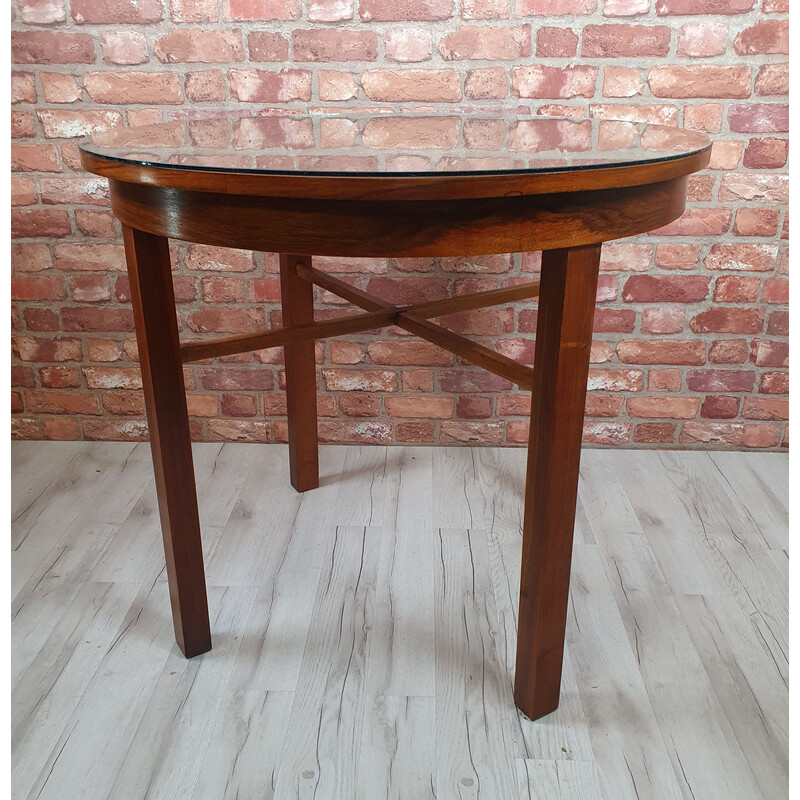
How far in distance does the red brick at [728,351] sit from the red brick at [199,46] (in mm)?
1354

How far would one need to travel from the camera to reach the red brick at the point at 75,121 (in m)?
1.98

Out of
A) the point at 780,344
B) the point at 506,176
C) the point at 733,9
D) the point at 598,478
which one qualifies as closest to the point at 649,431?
the point at 598,478

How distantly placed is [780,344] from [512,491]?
0.78m

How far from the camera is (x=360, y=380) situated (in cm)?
221

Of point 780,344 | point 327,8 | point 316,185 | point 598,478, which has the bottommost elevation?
point 598,478

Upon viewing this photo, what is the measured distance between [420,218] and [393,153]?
0.23 metres

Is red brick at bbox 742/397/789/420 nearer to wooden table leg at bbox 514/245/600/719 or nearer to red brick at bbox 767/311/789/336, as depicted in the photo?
red brick at bbox 767/311/789/336

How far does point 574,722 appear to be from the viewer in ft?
4.34

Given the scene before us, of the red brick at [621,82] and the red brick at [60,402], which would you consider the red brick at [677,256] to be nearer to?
the red brick at [621,82]

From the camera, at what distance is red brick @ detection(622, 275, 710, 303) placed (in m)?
2.07

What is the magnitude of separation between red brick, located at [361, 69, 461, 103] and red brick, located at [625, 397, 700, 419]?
90cm

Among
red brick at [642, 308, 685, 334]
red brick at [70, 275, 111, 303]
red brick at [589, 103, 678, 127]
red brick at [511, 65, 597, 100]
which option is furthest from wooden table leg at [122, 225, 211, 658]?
red brick at [642, 308, 685, 334]

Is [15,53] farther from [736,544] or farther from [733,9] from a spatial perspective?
[736,544]

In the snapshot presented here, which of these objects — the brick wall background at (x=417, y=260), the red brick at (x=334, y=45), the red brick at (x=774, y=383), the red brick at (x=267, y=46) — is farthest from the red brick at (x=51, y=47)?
the red brick at (x=774, y=383)
